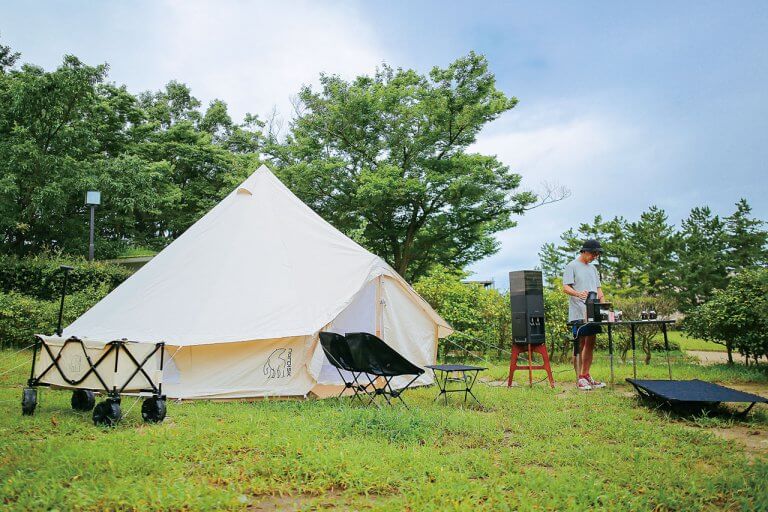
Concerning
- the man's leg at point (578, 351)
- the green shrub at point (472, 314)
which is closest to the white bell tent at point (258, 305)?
the man's leg at point (578, 351)

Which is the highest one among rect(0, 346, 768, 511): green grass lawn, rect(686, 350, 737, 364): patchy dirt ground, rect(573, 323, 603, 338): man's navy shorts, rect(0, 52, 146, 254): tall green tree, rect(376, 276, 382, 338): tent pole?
rect(0, 52, 146, 254): tall green tree

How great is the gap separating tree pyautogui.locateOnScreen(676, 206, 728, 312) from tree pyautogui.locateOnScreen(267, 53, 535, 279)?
12810mm

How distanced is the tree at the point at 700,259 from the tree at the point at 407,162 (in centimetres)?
1281

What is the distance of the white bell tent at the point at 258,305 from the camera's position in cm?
605

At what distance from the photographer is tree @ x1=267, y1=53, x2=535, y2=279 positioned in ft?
52.5

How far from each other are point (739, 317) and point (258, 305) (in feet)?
23.5

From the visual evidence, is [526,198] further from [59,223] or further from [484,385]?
[59,223]

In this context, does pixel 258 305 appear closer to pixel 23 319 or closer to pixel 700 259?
pixel 23 319

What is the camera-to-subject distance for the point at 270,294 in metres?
6.49

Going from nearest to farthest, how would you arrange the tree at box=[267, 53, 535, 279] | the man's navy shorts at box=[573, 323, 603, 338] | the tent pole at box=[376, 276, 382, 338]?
the man's navy shorts at box=[573, 323, 603, 338]
the tent pole at box=[376, 276, 382, 338]
the tree at box=[267, 53, 535, 279]

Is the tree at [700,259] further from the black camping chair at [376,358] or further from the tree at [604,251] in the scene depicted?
the black camping chair at [376,358]

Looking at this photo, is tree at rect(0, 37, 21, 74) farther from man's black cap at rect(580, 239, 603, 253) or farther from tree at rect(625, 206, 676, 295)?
tree at rect(625, 206, 676, 295)

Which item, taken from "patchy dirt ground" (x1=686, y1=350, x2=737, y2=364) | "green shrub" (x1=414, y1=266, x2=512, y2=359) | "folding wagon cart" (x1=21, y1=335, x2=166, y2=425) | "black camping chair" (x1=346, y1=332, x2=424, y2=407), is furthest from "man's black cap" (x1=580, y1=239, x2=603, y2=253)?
"patchy dirt ground" (x1=686, y1=350, x2=737, y2=364)

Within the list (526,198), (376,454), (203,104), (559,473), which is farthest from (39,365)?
(203,104)
